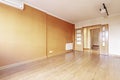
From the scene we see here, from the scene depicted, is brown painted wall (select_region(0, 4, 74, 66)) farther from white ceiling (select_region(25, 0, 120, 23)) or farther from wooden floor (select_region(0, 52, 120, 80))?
wooden floor (select_region(0, 52, 120, 80))

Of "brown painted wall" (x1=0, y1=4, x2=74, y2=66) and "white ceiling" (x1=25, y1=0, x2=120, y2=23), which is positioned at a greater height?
"white ceiling" (x1=25, y1=0, x2=120, y2=23)

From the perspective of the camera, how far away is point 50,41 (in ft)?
14.9

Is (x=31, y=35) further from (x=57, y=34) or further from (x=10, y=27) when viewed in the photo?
(x=57, y=34)

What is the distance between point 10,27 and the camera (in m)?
2.83

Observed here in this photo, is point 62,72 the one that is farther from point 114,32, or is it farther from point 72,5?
point 114,32

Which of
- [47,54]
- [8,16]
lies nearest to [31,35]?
[8,16]

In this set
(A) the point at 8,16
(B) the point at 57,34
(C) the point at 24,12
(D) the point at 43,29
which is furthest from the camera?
(B) the point at 57,34

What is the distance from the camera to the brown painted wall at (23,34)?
2.69 meters

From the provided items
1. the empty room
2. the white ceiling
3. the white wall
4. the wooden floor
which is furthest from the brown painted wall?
the white wall

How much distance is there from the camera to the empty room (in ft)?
8.00

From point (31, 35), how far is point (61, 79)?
2.32m

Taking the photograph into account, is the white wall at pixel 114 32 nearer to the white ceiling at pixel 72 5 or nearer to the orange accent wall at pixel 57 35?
the white ceiling at pixel 72 5

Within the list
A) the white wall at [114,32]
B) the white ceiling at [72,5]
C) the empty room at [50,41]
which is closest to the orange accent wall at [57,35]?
the empty room at [50,41]

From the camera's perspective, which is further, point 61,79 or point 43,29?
point 43,29
